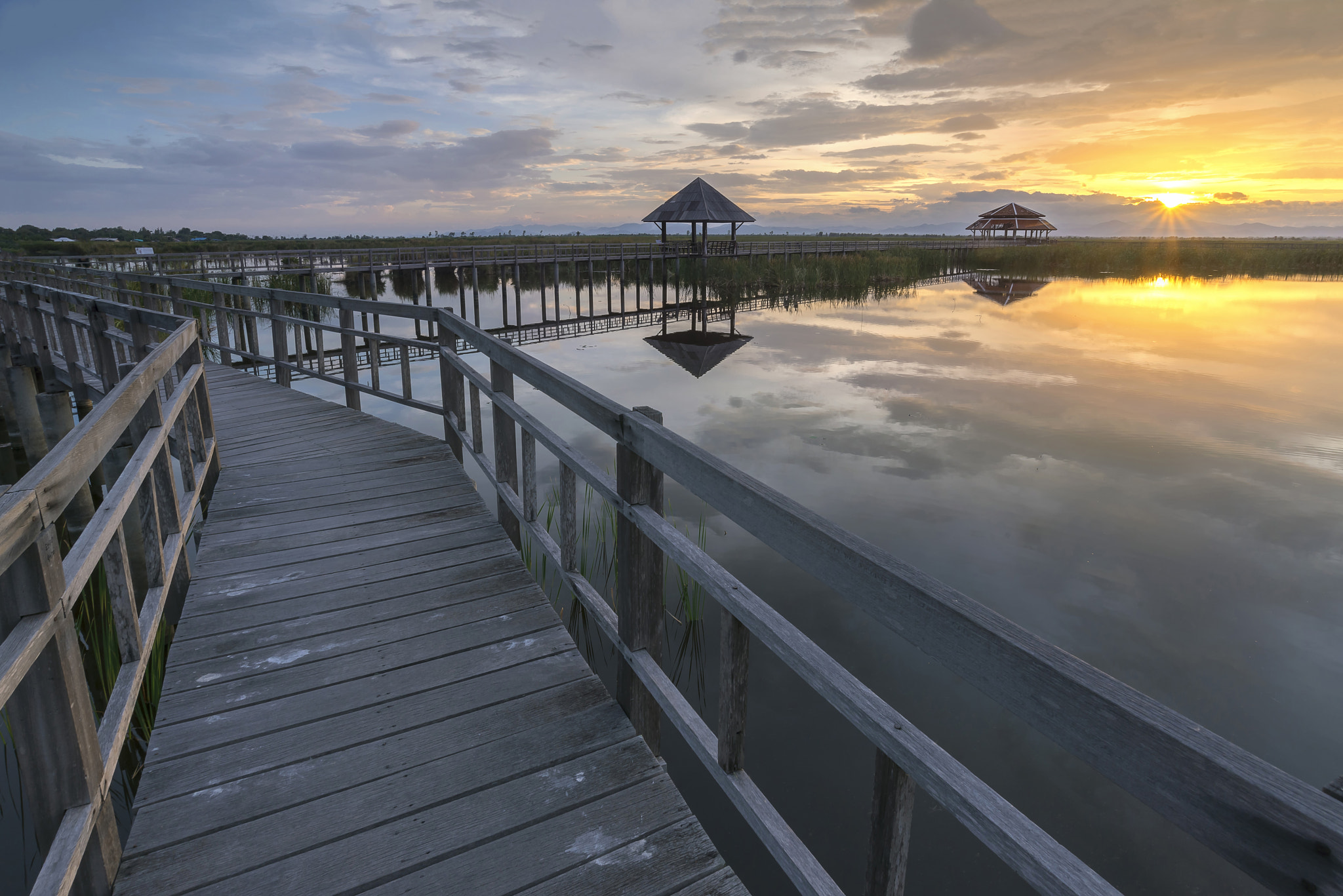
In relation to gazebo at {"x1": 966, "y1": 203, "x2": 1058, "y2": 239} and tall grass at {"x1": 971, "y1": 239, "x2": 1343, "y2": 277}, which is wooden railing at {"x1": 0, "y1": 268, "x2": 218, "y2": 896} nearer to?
tall grass at {"x1": 971, "y1": 239, "x2": 1343, "y2": 277}

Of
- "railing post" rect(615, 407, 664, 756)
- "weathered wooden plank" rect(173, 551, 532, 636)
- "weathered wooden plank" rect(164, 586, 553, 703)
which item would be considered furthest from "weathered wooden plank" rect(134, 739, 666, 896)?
"weathered wooden plank" rect(173, 551, 532, 636)

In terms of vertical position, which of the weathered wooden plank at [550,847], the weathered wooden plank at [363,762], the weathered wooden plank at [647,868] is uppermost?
the weathered wooden plank at [363,762]

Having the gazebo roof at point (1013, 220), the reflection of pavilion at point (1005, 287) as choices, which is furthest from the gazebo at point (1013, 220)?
the reflection of pavilion at point (1005, 287)

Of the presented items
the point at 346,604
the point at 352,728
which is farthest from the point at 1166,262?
the point at 352,728

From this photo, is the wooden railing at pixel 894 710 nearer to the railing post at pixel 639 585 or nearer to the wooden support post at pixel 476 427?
the railing post at pixel 639 585

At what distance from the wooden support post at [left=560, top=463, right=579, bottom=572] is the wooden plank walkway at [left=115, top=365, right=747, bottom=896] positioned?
356 mm

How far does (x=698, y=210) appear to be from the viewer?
35.0 metres

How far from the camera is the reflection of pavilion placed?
32.4 m

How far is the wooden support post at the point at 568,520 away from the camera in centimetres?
306

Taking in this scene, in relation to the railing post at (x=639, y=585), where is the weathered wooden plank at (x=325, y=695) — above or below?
below

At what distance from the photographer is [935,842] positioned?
405cm

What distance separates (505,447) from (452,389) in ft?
4.73

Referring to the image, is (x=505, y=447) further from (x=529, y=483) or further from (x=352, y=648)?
(x=352, y=648)

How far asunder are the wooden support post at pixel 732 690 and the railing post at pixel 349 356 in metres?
6.04
